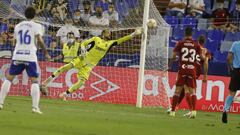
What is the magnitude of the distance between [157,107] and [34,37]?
8.67 meters

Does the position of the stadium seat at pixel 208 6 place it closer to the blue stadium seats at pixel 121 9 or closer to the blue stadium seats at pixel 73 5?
the blue stadium seats at pixel 121 9

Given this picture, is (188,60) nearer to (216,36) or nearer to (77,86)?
(77,86)

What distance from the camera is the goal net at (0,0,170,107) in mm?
22984

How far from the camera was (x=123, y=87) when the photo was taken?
941 inches

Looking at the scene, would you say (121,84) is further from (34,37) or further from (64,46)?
(34,37)

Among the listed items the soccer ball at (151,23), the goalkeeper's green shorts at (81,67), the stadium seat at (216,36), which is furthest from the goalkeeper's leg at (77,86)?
the stadium seat at (216,36)

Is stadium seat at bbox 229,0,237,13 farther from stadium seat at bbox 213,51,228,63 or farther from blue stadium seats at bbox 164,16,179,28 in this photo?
stadium seat at bbox 213,51,228,63

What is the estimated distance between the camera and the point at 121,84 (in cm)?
2394

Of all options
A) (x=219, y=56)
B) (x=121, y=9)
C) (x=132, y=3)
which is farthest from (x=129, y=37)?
(x=219, y=56)

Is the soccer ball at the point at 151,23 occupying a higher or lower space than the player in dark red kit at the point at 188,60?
higher

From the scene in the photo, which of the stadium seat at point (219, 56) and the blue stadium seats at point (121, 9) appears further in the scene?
the stadium seat at point (219, 56)

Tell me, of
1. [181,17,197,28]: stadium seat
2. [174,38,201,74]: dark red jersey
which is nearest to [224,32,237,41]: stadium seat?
[181,17,197,28]: stadium seat

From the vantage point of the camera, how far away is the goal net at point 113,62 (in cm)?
2298

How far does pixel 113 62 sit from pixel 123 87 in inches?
56.9
